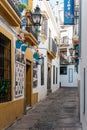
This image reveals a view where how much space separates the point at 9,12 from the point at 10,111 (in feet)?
10.7

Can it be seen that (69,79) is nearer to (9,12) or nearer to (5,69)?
(5,69)

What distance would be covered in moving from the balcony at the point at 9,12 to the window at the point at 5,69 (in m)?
0.58

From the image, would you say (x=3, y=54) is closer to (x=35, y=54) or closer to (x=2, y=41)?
(x=2, y=41)

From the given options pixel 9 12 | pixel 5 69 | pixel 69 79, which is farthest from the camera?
pixel 69 79

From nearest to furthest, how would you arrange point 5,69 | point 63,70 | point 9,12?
point 9,12
point 5,69
point 63,70

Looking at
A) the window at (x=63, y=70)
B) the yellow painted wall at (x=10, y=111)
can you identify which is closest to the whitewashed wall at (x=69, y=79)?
the window at (x=63, y=70)

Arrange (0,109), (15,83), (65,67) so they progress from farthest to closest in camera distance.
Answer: (65,67), (15,83), (0,109)

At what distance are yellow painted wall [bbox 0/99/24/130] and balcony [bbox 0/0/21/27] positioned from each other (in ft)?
8.56

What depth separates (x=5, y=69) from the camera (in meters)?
12.7

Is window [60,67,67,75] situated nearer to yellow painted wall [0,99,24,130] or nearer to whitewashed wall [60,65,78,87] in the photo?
whitewashed wall [60,65,78,87]

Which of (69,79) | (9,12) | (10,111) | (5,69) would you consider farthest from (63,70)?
(9,12)

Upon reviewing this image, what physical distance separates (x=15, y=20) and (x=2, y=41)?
37.2 inches

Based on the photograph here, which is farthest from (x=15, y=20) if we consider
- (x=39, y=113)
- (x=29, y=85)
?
(x=29, y=85)

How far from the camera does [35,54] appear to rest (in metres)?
20.5
